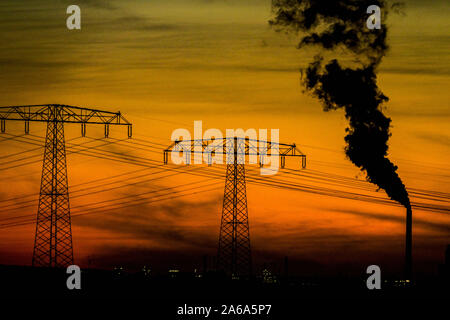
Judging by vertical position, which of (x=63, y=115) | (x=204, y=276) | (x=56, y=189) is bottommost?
(x=204, y=276)

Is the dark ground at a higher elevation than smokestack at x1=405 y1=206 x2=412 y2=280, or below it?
below

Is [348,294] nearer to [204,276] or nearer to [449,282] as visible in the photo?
[449,282]

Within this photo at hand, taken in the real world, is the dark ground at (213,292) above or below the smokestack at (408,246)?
below

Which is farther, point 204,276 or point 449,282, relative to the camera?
point 204,276
